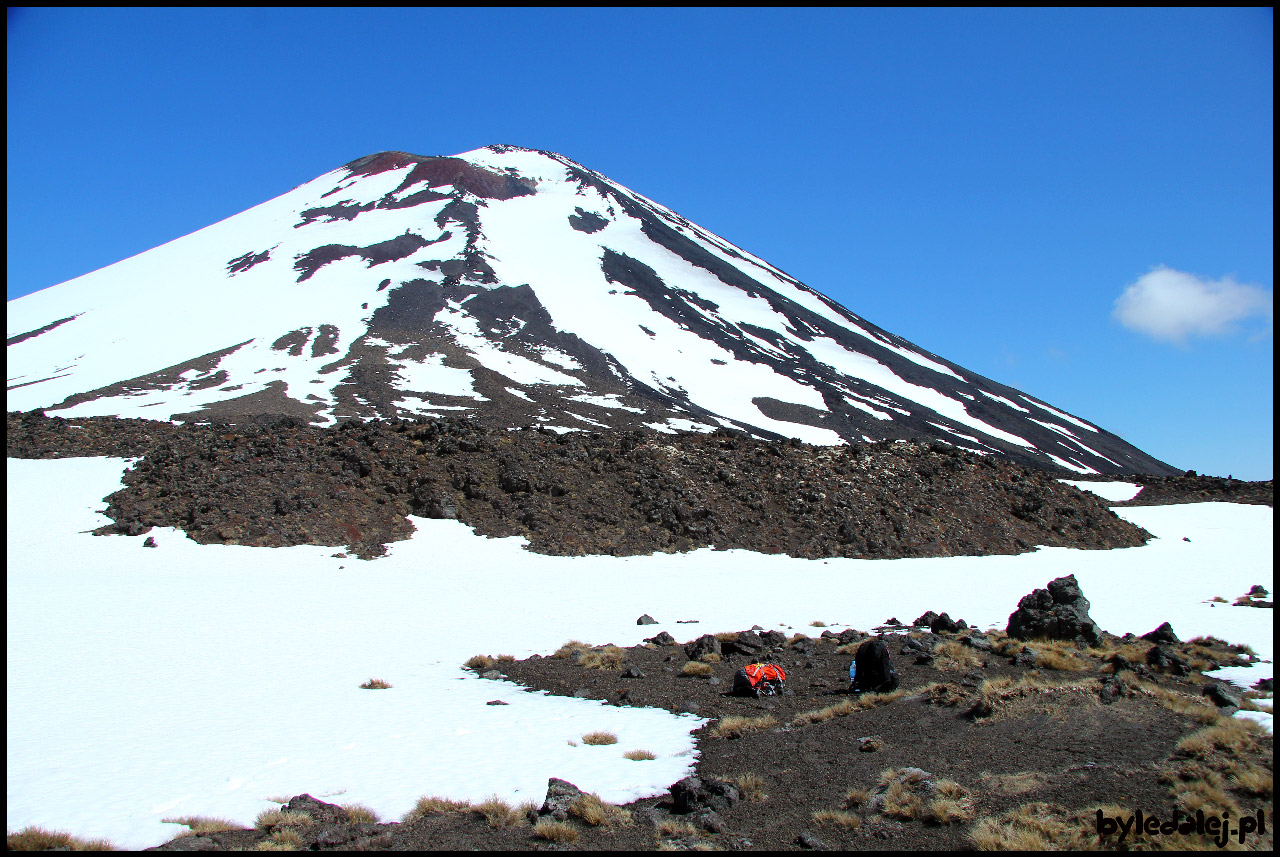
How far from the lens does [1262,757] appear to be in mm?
6629

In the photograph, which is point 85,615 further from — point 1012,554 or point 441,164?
point 441,164

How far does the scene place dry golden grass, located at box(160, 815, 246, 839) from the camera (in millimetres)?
6893

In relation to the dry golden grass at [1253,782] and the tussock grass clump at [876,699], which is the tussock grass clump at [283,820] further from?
the dry golden grass at [1253,782]

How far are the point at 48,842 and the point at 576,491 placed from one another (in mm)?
22031

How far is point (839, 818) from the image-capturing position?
688 cm

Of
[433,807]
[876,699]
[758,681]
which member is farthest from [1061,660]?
[433,807]

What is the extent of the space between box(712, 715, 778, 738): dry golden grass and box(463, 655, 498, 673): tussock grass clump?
16.6 ft

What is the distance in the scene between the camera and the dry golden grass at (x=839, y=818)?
6.78 meters

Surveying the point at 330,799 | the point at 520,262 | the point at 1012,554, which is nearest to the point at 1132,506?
the point at 1012,554

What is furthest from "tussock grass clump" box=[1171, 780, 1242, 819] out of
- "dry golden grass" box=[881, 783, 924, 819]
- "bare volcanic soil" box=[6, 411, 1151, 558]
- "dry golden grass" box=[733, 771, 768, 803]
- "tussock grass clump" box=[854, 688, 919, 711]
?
"bare volcanic soil" box=[6, 411, 1151, 558]

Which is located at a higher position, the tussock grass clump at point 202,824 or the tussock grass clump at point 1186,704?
the tussock grass clump at point 1186,704

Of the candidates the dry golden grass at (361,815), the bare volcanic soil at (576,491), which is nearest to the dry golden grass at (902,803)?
the dry golden grass at (361,815)
